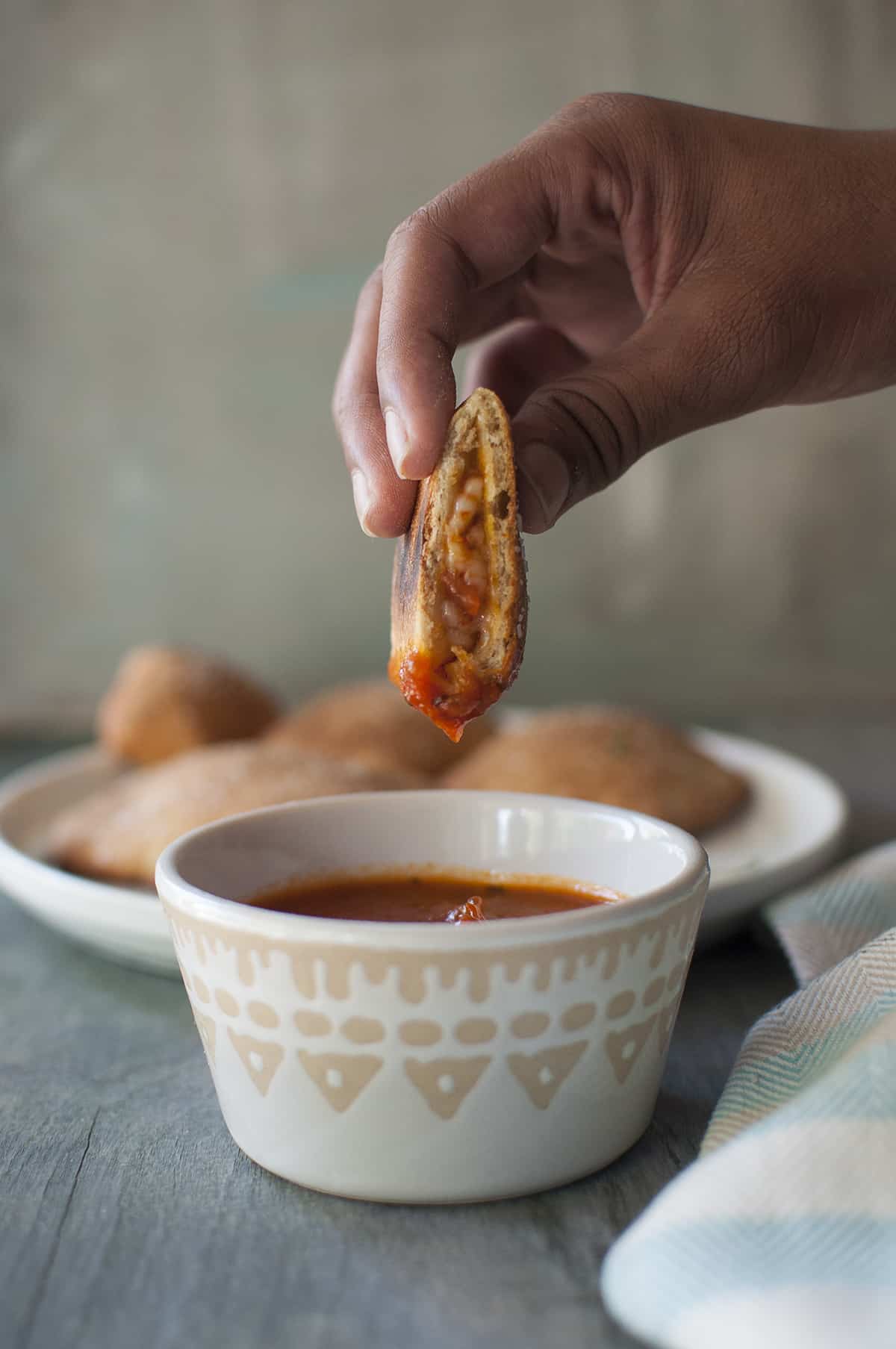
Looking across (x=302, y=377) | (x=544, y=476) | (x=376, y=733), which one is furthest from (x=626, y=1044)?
(x=302, y=377)

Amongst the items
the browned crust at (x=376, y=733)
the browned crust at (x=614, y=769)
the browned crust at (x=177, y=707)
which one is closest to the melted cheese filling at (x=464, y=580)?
the browned crust at (x=614, y=769)

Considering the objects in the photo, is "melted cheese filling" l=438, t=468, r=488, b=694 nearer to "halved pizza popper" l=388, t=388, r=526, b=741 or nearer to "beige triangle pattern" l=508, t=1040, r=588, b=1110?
"halved pizza popper" l=388, t=388, r=526, b=741


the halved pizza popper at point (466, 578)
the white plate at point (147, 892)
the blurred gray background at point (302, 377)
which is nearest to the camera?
the halved pizza popper at point (466, 578)

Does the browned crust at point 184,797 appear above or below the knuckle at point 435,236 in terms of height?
below

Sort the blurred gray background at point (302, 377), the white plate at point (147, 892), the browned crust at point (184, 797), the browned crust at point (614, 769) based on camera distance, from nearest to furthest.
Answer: the white plate at point (147, 892)
the browned crust at point (184, 797)
the browned crust at point (614, 769)
the blurred gray background at point (302, 377)

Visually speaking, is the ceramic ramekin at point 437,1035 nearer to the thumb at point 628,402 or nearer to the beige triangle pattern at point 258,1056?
the beige triangle pattern at point 258,1056

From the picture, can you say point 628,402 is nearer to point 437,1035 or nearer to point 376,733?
point 437,1035

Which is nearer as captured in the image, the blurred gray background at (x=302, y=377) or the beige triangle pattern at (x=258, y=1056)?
the beige triangle pattern at (x=258, y=1056)
